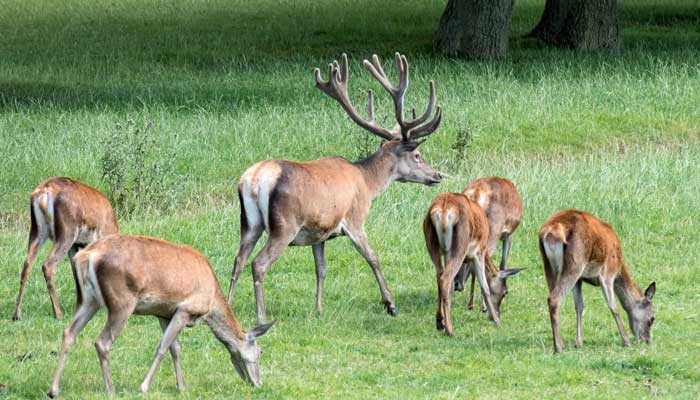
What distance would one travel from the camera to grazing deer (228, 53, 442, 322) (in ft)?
31.9

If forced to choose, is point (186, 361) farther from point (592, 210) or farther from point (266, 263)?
point (592, 210)

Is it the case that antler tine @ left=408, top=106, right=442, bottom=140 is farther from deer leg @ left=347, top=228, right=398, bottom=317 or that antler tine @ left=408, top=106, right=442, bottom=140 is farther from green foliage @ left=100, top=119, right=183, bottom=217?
green foliage @ left=100, top=119, right=183, bottom=217

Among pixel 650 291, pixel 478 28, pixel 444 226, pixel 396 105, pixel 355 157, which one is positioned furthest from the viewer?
pixel 478 28

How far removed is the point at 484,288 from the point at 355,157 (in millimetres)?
5880

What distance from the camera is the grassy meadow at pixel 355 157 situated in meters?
8.47

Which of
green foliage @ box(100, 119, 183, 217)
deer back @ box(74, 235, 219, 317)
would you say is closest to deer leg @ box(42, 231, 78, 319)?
deer back @ box(74, 235, 219, 317)

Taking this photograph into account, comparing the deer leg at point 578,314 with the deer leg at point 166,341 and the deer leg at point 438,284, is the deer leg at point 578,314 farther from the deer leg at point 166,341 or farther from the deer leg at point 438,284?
the deer leg at point 166,341

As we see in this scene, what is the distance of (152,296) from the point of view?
306 inches

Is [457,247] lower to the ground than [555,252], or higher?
lower

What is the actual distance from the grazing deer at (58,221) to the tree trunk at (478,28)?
481 inches

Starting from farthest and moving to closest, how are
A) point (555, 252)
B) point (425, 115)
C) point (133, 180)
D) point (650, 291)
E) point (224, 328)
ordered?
point (133, 180) < point (425, 115) < point (650, 291) < point (555, 252) < point (224, 328)

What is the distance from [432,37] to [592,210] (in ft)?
37.9

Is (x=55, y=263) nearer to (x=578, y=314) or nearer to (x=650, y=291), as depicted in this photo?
(x=578, y=314)

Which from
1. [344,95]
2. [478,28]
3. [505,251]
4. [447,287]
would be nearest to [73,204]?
[344,95]
